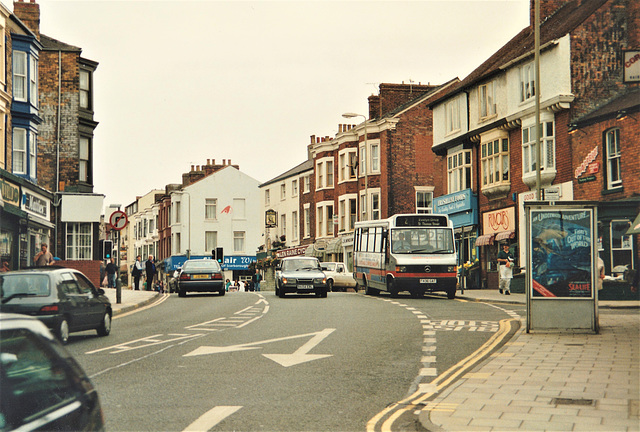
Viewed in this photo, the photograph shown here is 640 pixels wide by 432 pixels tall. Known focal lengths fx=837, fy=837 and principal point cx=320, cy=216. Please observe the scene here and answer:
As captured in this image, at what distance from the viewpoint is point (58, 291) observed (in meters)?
14.3

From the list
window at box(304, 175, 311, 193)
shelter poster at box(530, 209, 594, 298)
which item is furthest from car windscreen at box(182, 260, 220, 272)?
window at box(304, 175, 311, 193)

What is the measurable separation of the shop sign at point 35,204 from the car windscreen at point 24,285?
60.1 ft

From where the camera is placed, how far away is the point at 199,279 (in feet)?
109

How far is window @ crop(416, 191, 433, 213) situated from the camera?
55.7 m

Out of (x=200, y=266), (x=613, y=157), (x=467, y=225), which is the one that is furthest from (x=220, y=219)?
(x=613, y=157)

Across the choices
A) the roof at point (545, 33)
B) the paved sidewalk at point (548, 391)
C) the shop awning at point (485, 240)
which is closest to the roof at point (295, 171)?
the roof at point (545, 33)

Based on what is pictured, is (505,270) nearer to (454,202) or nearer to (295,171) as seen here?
(454,202)

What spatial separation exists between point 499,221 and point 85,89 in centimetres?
2128

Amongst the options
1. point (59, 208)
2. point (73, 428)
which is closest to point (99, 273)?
point (59, 208)

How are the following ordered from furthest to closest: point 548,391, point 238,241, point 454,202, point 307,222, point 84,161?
1. point 238,241
2. point 307,222
3. point 454,202
4. point 84,161
5. point 548,391

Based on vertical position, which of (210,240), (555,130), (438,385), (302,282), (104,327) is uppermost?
(555,130)

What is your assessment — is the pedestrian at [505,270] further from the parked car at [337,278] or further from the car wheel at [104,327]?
the car wheel at [104,327]

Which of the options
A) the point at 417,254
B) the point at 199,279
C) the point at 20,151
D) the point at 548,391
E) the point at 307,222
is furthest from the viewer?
the point at 307,222

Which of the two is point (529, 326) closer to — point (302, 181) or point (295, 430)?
point (295, 430)
